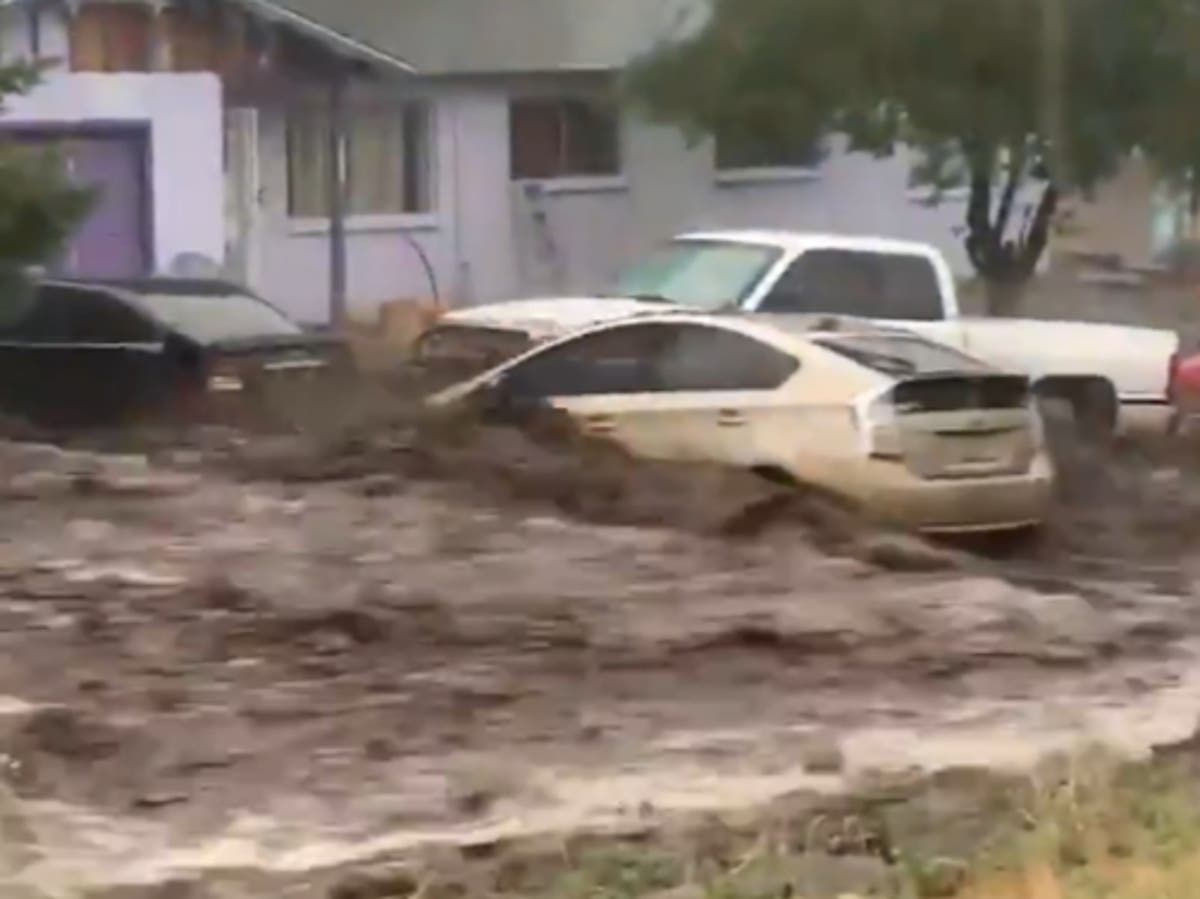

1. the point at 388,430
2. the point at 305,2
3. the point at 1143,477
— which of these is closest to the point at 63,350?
the point at 388,430

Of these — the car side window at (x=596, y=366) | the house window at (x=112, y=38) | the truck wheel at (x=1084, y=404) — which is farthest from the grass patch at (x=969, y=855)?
the house window at (x=112, y=38)

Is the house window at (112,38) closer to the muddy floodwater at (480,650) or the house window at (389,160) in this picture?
the house window at (389,160)

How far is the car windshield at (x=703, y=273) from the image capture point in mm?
20219

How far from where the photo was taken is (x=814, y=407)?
15.9 metres

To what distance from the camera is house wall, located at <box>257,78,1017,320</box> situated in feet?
97.2

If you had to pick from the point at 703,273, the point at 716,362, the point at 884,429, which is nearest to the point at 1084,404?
the point at 703,273

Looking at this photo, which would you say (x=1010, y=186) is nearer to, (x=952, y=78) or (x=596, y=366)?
(x=952, y=78)

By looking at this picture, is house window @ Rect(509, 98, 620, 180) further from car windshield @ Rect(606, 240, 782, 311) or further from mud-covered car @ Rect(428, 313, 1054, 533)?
mud-covered car @ Rect(428, 313, 1054, 533)

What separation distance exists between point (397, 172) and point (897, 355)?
15.2 meters

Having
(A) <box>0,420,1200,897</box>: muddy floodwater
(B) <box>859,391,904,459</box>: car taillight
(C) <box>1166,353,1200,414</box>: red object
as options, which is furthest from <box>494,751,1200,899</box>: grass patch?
(C) <box>1166,353,1200,414</box>: red object

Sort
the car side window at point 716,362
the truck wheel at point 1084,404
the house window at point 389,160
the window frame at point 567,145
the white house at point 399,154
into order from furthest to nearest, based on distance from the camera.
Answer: the window frame at point 567,145
the house window at point 389,160
the white house at point 399,154
the truck wheel at point 1084,404
the car side window at point 716,362

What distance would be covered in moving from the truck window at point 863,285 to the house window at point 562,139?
35.3 ft

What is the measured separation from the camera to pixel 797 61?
1036 inches

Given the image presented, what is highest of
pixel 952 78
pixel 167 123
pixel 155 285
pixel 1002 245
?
pixel 952 78
